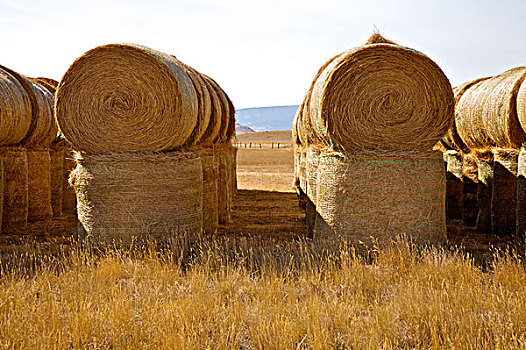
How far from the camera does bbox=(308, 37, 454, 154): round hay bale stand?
5973 mm

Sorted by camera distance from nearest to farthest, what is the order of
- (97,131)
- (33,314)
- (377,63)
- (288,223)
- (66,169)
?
(33,314) < (377,63) < (97,131) < (288,223) < (66,169)

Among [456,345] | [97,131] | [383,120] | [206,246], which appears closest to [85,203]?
[97,131]

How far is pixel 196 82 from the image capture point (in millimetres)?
7078

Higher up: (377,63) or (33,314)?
(377,63)

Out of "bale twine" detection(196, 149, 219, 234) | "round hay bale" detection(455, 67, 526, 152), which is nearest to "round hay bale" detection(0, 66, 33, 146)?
"bale twine" detection(196, 149, 219, 234)

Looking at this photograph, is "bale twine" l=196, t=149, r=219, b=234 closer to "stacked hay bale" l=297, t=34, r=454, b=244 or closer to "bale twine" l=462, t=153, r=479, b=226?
"stacked hay bale" l=297, t=34, r=454, b=244

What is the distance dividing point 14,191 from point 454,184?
26.0 ft

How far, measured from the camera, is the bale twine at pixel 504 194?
7344mm

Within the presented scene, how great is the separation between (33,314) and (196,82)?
409 cm

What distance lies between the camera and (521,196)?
6.81 metres

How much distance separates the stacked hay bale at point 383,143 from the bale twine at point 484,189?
7.26ft

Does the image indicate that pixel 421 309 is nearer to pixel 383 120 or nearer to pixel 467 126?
pixel 383 120

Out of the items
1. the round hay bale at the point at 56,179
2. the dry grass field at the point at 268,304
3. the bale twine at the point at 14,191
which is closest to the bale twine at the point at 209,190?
the dry grass field at the point at 268,304

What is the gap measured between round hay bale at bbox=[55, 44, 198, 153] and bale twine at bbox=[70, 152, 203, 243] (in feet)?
0.73
